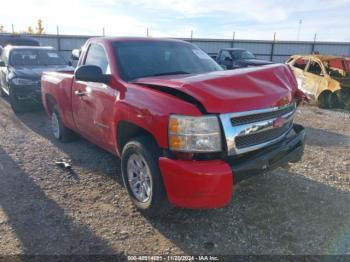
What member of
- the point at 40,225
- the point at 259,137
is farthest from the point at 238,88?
the point at 40,225

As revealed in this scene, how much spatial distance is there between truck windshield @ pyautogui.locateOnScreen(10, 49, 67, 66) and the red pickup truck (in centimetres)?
589

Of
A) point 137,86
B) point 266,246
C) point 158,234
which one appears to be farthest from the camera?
point 137,86

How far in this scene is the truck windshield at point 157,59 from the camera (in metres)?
4.09

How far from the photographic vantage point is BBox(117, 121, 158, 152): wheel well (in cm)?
362

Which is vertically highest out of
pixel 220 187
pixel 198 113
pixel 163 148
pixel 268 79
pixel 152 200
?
pixel 268 79

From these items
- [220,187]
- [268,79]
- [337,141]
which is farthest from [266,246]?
[337,141]

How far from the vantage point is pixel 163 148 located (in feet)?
10.3

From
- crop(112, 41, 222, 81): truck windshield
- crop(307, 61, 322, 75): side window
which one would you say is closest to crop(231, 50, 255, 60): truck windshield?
crop(307, 61, 322, 75): side window

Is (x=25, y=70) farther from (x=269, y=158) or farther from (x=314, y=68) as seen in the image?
(x=314, y=68)

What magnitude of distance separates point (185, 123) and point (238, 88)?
64 centimetres

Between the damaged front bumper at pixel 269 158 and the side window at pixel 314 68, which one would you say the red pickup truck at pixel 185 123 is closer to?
the damaged front bumper at pixel 269 158

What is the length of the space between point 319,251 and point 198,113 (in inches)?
65.4

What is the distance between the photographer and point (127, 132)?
379cm

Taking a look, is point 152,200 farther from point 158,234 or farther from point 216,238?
point 216,238
